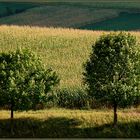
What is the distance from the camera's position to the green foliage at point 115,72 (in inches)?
2298

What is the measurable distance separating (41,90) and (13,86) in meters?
2.83

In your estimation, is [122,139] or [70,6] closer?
[122,139]

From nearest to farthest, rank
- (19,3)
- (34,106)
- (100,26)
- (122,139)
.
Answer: (122,139) < (34,106) < (100,26) < (19,3)

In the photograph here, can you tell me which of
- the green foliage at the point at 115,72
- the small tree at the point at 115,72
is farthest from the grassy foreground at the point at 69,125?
the green foliage at the point at 115,72

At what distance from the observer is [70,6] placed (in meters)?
112

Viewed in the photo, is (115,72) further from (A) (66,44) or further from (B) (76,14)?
(B) (76,14)

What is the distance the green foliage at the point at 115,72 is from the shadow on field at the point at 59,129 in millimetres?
2679

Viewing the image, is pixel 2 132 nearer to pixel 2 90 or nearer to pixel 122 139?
pixel 2 90

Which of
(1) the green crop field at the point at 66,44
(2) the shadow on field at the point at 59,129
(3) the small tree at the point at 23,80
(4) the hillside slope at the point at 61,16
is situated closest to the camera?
(2) the shadow on field at the point at 59,129

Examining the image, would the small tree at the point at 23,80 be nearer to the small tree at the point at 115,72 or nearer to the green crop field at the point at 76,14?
the small tree at the point at 115,72

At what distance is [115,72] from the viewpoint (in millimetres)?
58656

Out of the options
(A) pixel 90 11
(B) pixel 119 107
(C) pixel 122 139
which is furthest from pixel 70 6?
(C) pixel 122 139

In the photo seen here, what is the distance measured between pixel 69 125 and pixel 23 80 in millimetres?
6070

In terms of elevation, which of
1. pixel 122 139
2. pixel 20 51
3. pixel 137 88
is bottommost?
pixel 122 139
